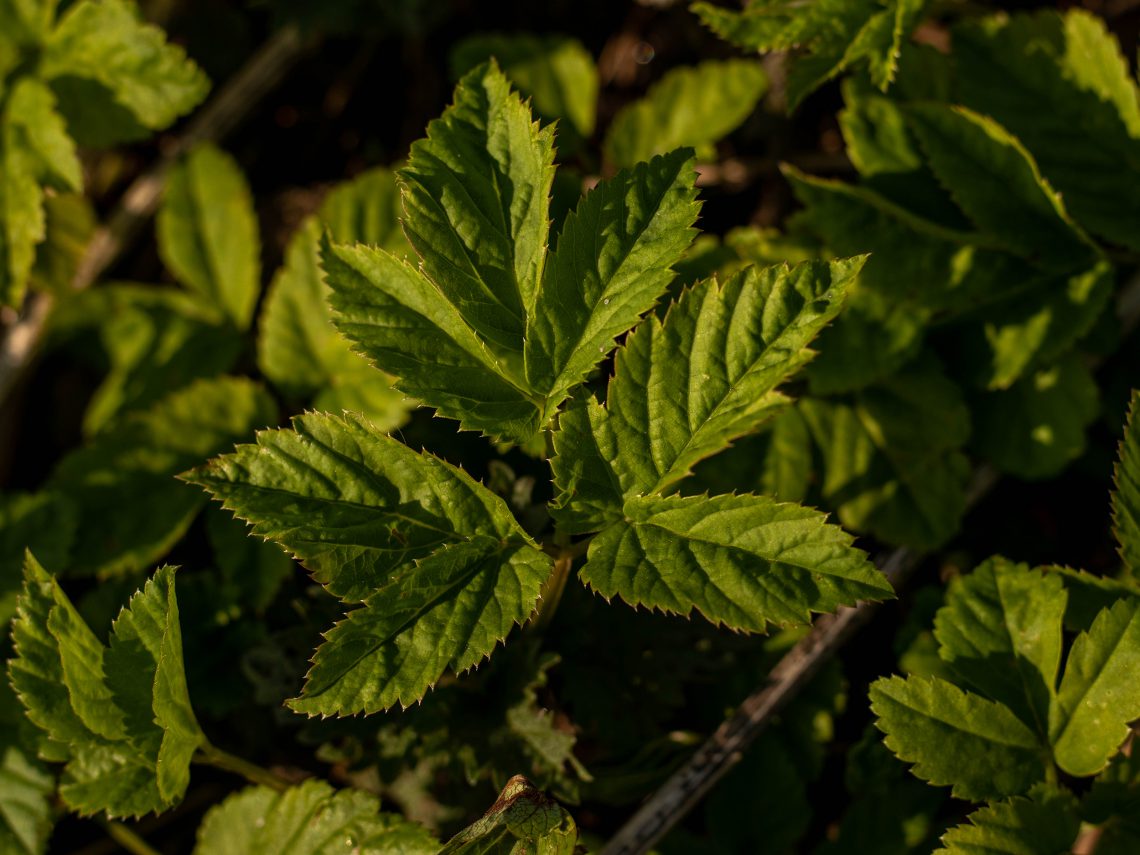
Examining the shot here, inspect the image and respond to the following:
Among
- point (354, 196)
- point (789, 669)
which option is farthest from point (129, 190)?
point (789, 669)

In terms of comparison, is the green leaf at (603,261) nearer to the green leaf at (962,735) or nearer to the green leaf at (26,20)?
the green leaf at (962,735)

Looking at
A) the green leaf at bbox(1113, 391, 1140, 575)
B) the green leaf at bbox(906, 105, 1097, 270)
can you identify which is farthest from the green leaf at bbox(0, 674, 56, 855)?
the green leaf at bbox(906, 105, 1097, 270)

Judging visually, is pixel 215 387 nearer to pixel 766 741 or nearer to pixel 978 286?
pixel 766 741

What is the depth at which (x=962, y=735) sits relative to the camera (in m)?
1.85

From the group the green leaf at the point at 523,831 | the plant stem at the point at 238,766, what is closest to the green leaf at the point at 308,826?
the plant stem at the point at 238,766

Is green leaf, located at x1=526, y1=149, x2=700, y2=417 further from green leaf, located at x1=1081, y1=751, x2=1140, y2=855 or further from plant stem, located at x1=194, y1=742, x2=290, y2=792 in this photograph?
green leaf, located at x1=1081, y1=751, x2=1140, y2=855

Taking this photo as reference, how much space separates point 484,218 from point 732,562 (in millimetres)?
765

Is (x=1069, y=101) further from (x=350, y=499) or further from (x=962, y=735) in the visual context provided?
(x=350, y=499)

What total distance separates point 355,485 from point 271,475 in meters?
0.15

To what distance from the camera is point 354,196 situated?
9.09ft

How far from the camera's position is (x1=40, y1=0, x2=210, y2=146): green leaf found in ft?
8.71

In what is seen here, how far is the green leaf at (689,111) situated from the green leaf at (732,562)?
1455 mm

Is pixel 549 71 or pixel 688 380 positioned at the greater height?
Result: pixel 549 71

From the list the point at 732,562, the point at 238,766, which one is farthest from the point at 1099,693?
the point at 238,766
